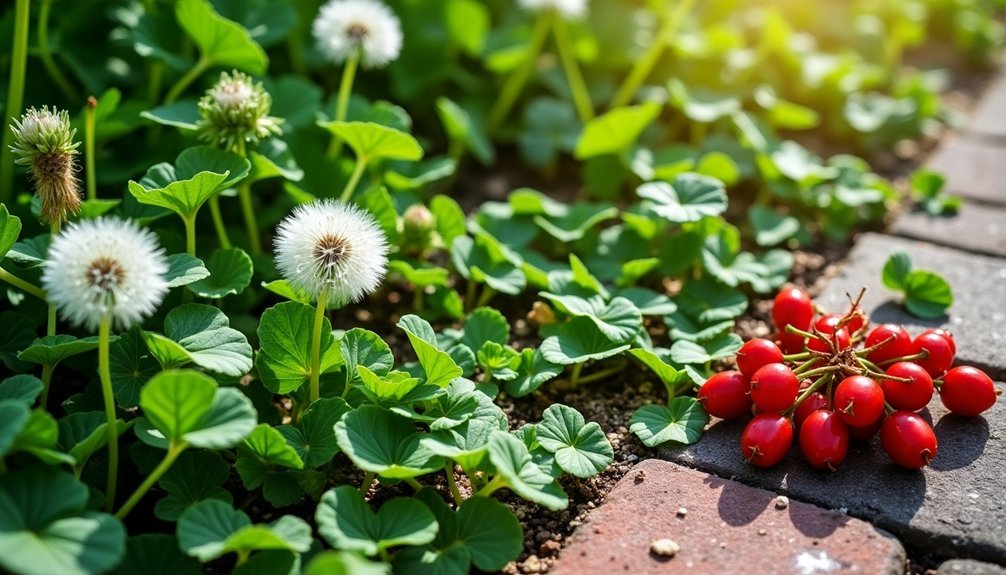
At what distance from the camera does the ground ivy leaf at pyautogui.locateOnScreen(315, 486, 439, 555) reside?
1.35 meters

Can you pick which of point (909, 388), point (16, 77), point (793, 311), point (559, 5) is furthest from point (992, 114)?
point (16, 77)

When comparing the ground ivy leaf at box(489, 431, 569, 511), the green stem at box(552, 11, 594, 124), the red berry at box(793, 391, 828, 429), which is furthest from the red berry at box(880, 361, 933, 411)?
the green stem at box(552, 11, 594, 124)

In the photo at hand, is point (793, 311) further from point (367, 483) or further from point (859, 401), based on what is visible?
point (367, 483)

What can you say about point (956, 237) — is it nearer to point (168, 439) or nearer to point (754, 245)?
point (754, 245)

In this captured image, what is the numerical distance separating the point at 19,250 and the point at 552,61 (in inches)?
73.3

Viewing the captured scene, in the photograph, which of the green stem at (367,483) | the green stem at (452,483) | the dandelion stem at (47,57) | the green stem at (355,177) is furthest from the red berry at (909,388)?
the dandelion stem at (47,57)

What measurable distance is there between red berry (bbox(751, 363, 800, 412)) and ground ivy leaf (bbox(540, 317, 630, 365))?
26 cm

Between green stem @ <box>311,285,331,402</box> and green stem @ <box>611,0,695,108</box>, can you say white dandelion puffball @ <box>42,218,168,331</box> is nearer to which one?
green stem @ <box>311,285,331,402</box>

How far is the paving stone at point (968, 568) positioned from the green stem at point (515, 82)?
5.80 feet

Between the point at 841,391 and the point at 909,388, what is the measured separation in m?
0.14

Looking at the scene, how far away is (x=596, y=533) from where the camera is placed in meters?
1.54

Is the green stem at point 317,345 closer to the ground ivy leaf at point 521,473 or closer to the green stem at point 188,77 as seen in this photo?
the ground ivy leaf at point 521,473

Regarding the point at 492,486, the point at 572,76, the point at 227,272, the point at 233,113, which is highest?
the point at 233,113

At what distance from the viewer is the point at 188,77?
2.11 m
